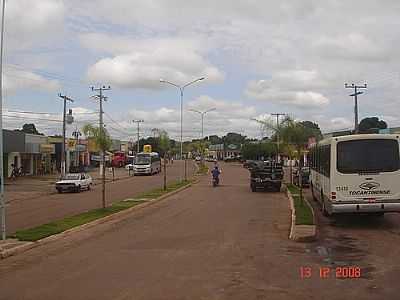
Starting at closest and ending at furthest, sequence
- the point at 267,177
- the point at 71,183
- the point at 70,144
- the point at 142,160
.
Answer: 1. the point at 267,177
2. the point at 71,183
3. the point at 142,160
4. the point at 70,144

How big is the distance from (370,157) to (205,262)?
827 cm

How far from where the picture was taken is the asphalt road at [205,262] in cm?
954

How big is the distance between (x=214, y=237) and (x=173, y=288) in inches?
276

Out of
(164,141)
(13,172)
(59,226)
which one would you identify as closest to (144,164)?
(13,172)

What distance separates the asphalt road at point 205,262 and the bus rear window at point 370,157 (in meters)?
1.86

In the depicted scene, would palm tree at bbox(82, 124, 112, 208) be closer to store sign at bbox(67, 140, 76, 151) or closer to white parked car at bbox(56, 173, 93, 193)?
white parked car at bbox(56, 173, 93, 193)

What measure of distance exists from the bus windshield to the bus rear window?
172ft

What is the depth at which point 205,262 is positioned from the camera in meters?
12.4

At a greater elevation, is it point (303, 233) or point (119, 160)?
point (119, 160)

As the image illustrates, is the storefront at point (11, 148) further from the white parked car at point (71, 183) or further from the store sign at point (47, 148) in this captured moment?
the white parked car at point (71, 183)

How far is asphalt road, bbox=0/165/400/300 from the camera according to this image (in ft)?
→ 31.3
